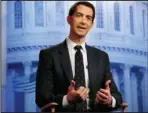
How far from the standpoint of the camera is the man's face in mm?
5691

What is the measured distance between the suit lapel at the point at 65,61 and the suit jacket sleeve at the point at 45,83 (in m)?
0.14

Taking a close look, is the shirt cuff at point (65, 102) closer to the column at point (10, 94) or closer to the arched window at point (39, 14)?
the column at point (10, 94)

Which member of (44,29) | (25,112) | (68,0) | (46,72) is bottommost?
(25,112)

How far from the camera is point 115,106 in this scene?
5543 millimetres

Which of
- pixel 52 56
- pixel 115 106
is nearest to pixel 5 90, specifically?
pixel 52 56

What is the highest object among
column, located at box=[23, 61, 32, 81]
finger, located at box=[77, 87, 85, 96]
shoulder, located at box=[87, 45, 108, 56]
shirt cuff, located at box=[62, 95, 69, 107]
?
shoulder, located at box=[87, 45, 108, 56]

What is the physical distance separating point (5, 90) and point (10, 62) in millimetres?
358

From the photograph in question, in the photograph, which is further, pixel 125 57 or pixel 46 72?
pixel 125 57

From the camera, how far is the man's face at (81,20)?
18.7ft

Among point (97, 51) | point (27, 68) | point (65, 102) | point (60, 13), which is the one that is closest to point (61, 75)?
point (65, 102)

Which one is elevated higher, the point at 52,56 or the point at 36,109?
the point at 52,56

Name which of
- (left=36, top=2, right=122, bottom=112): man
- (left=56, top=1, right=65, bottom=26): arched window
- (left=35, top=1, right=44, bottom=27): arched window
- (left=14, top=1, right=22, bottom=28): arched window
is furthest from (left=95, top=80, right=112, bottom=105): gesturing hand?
(left=14, top=1, right=22, bottom=28): arched window

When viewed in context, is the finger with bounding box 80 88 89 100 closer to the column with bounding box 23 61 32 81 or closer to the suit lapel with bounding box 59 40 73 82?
the suit lapel with bounding box 59 40 73 82

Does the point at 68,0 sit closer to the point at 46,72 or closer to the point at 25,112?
the point at 46,72
